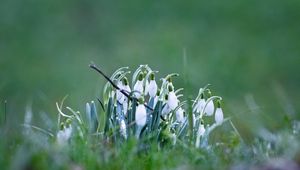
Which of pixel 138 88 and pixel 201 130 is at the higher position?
pixel 138 88

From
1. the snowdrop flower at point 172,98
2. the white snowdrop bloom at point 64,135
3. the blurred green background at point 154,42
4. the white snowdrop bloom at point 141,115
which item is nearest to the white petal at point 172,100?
the snowdrop flower at point 172,98

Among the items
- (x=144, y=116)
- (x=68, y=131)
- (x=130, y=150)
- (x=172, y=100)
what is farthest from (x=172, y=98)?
(x=130, y=150)

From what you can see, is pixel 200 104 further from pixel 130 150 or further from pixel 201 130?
pixel 130 150

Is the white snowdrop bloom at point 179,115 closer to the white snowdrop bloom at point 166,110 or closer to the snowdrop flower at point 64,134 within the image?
the white snowdrop bloom at point 166,110

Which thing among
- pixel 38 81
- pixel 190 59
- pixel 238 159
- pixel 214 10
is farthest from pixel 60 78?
pixel 238 159

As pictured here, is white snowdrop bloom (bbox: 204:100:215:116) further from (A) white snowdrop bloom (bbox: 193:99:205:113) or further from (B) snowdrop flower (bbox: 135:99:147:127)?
(B) snowdrop flower (bbox: 135:99:147:127)

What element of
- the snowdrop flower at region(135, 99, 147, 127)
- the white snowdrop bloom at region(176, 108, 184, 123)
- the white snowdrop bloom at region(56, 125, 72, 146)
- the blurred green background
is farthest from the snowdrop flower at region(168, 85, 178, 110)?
the blurred green background
